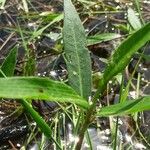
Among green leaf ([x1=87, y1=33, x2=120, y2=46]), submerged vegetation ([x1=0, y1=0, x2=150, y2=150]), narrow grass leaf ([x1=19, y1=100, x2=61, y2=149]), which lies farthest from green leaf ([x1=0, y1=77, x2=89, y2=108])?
green leaf ([x1=87, y1=33, x2=120, y2=46])

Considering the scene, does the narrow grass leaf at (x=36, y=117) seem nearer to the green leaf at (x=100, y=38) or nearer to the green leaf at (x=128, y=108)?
the green leaf at (x=128, y=108)

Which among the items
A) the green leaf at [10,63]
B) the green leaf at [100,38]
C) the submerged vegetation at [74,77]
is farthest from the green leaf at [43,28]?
the green leaf at [10,63]

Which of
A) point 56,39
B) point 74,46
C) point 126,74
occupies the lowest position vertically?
point 126,74

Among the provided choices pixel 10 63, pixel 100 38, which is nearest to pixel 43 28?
pixel 100 38

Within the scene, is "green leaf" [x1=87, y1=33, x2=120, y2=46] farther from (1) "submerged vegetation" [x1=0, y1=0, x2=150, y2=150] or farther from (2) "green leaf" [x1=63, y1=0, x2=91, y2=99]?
(2) "green leaf" [x1=63, y1=0, x2=91, y2=99]

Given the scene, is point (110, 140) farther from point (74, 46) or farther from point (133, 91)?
point (74, 46)

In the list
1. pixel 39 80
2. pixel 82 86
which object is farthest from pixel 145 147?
pixel 39 80

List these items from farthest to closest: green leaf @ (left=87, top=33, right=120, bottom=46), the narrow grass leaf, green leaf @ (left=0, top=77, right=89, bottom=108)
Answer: green leaf @ (left=87, top=33, right=120, bottom=46) → the narrow grass leaf → green leaf @ (left=0, top=77, right=89, bottom=108)
